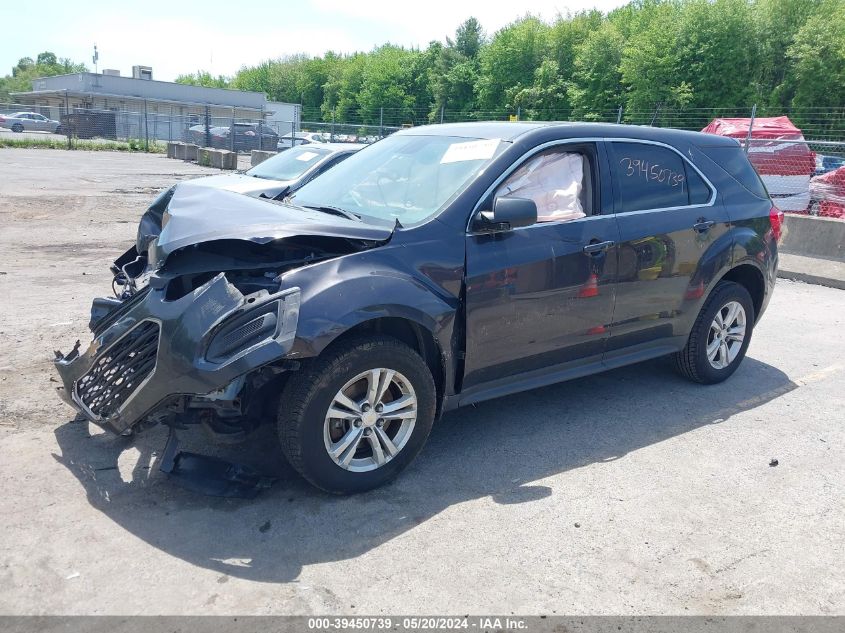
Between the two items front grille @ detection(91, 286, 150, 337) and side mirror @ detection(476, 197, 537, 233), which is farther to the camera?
side mirror @ detection(476, 197, 537, 233)

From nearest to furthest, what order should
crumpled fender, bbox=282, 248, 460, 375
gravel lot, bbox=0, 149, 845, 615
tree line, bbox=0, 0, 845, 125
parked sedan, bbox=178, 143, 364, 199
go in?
1. gravel lot, bbox=0, 149, 845, 615
2. crumpled fender, bbox=282, 248, 460, 375
3. parked sedan, bbox=178, 143, 364, 199
4. tree line, bbox=0, 0, 845, 125

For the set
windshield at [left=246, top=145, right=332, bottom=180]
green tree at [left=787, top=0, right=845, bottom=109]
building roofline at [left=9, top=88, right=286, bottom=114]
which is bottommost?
windshield at [left=246, top=145, right=332, bottom=180]

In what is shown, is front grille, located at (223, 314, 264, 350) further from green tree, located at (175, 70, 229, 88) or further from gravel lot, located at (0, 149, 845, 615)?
green tree, located at (175, 70, 229, 88)

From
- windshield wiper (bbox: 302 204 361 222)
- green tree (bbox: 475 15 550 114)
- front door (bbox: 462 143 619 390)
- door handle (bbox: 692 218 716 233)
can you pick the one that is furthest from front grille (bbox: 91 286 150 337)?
green tree (bbox: 475 15 550 114)

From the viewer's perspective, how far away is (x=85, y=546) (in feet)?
10.3

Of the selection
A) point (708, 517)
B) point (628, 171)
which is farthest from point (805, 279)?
point (708, 517)

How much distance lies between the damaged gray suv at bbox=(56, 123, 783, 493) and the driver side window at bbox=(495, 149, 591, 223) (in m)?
0.01

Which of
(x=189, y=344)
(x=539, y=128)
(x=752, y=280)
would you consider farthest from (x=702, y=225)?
(x=189, y=344)

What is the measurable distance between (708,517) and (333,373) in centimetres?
206

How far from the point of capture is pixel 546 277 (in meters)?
4.20

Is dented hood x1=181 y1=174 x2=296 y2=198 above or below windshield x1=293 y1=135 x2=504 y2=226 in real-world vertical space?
below

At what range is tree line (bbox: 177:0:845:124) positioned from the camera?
4362cm

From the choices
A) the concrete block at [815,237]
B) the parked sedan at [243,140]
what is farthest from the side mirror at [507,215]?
the parked sedan at [243,140]

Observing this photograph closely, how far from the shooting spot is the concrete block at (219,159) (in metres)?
→ 26.9
